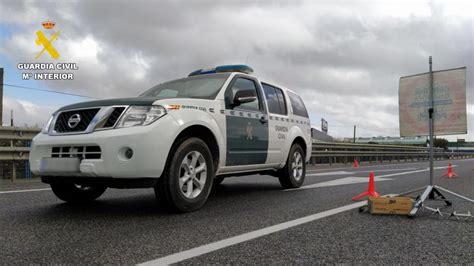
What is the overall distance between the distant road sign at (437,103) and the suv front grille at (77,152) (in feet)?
13.3

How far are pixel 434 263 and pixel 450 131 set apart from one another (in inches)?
120

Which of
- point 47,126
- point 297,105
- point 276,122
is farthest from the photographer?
point 297,105

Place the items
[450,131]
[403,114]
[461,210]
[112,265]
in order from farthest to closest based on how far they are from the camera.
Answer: [403,114] < [450,131] < [461,210] < [112,265]

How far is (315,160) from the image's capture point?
55.8 feet

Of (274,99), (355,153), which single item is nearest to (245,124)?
(274,99)

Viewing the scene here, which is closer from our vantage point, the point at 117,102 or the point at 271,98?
the point at 117,102

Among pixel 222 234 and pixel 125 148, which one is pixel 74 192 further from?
pixel 222 234

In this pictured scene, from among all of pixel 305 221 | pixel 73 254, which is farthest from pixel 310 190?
pixel 73 254

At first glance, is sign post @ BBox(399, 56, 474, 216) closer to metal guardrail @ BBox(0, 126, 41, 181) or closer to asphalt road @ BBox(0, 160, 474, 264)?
asphalt road @ BBox(0, 160, 474, 264)

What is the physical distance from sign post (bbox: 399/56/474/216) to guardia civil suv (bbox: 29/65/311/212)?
208 centimetres

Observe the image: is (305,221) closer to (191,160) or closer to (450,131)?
(191,160)

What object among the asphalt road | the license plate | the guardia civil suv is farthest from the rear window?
the license plate

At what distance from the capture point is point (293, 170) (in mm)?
6844

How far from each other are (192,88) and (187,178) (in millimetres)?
1564
